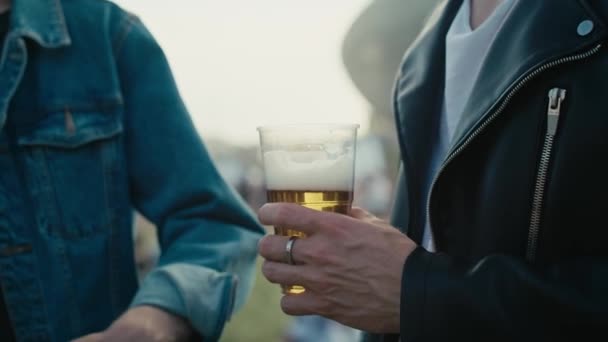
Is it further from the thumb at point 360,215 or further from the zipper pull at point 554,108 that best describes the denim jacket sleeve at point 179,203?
the zipper pull at point 554,108

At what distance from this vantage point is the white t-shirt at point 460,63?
1.54 metres

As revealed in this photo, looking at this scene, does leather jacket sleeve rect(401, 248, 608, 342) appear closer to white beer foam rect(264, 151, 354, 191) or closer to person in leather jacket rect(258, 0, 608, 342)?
person in leather jacket rect(258, 0, 608, 342)

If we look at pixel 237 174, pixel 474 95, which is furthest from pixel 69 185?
pixel 237 174

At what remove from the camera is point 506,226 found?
1.29 metres

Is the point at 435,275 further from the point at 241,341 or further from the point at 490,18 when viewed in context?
the point at 241,341

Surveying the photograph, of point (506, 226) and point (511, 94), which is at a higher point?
point (511, 94)

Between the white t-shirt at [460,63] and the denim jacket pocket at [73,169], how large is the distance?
2.65 ft

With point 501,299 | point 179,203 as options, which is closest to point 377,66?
point 179,203

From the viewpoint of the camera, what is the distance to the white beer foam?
4.28 feet

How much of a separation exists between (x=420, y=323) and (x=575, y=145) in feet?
1.38

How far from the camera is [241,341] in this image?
7.33 metres

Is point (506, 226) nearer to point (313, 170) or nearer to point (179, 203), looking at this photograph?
point (313, 170)

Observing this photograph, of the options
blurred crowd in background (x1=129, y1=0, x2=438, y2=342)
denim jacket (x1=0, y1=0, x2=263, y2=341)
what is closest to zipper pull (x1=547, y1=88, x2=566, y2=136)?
denim jacket (x1=0, y1=0, x2=263, y2=341)

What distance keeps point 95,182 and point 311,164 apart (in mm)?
644
